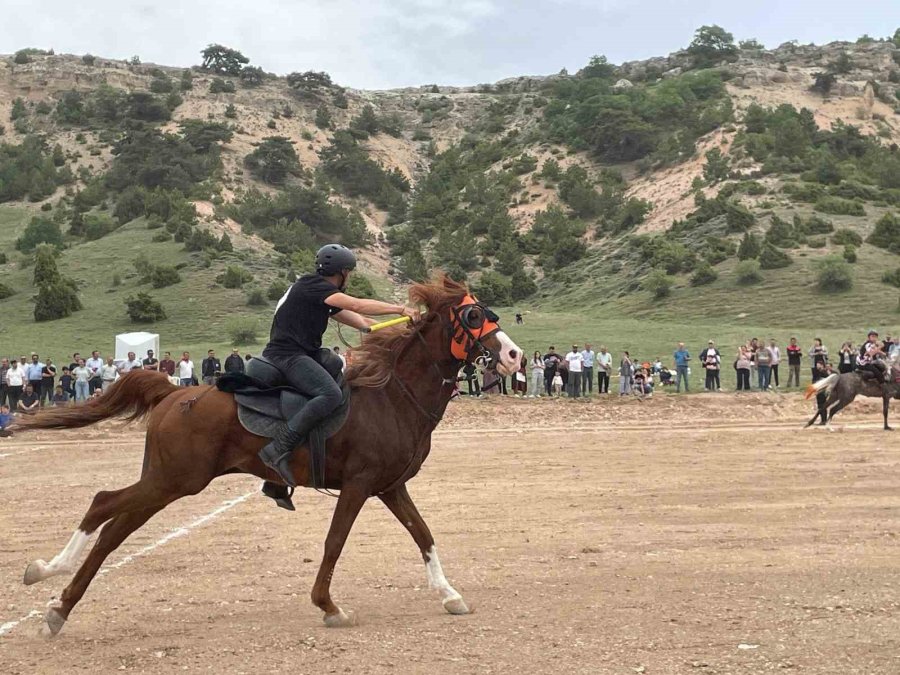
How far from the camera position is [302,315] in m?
7.71

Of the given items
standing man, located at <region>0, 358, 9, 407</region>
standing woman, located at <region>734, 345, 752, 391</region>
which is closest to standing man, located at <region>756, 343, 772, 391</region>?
standing woman, located at <region>734, 345, 752, 391</region>

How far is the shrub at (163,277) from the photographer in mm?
61125

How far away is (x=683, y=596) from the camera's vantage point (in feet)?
26.0

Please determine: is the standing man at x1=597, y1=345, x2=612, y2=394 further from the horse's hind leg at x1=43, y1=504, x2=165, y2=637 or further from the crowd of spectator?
the horse's hind leg at x1=43, y1=504, x2=165, y2=637

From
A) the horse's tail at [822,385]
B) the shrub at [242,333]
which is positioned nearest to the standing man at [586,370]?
the horse's tail at [822,385]

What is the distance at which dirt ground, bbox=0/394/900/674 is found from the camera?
651cm

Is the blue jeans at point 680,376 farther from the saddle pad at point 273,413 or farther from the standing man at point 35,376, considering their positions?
the saddle pad at point 273,413

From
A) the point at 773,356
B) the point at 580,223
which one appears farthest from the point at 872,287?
the point at 580,223

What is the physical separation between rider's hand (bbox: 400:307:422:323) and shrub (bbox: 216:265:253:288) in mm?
53846

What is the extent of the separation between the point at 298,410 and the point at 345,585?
6.60 ft

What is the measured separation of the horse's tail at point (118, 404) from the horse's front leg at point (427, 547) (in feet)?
6.43

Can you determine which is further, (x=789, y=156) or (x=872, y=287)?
(x=789, y=156)

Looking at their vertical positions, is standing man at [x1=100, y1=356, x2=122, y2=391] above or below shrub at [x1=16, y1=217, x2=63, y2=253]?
below

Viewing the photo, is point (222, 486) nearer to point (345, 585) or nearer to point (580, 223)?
point (345, 585)
